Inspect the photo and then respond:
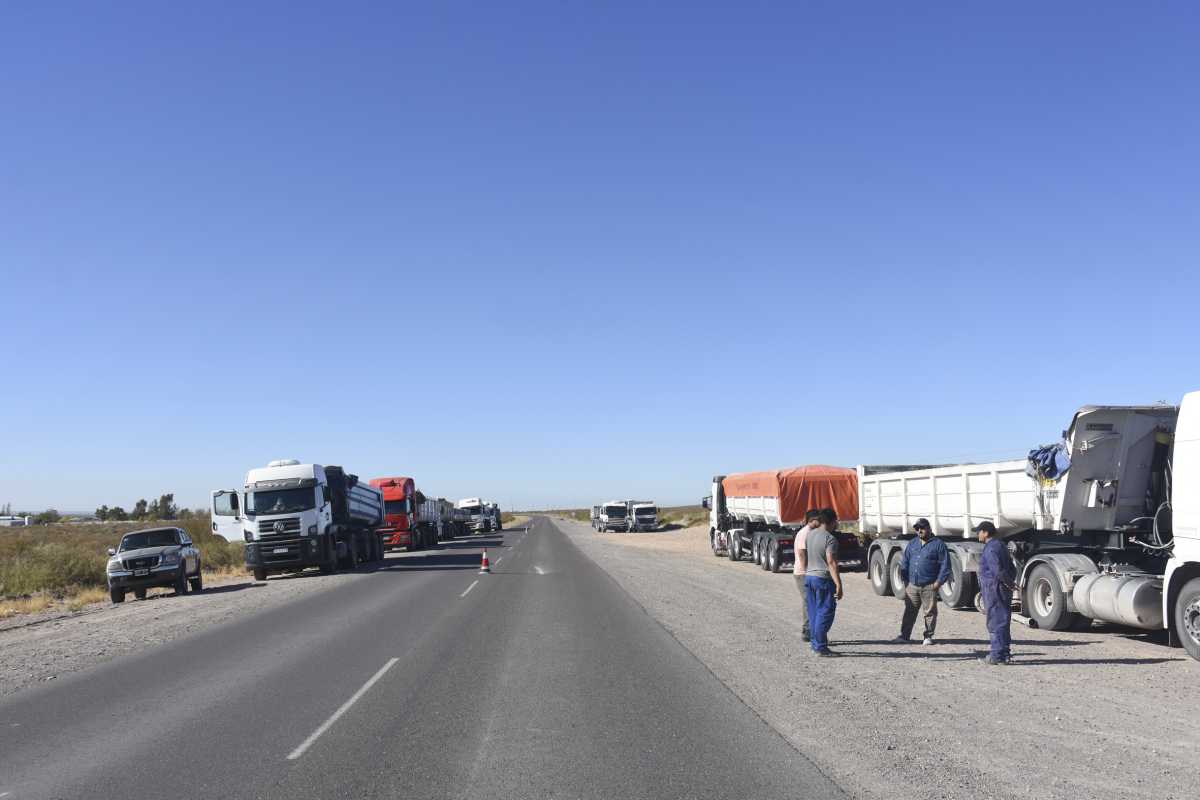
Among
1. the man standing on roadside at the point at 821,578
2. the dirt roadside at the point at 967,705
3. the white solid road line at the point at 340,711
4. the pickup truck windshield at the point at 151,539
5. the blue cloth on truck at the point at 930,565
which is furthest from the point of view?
the pickup truck windshield at the point at 151,539

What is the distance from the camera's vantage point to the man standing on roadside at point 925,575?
1241 cm

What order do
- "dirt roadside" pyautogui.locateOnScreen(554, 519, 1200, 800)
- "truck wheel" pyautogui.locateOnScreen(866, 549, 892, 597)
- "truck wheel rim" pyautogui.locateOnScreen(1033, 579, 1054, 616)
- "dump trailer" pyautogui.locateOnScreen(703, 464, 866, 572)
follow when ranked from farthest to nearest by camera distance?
1. "dump trailer" pyautogui.locateOnScreen(703, 464, 866, 572)
2. "truck wheel" pyautogui.locateOnScreen(866, 549, 892, 597)
3. "truck wheel rim" pyautogui.locateOnScreen(1033, 579, 1054, 616)
4. "dirt roadside" pyautogui.locateOnScreen(554, 519, 1200, 800)

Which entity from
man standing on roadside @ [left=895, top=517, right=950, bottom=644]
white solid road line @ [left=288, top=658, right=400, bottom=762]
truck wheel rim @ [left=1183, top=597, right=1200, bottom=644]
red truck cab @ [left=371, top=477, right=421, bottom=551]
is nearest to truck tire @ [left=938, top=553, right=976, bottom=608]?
man standing on roadside @ [left=895, top=517, right=950, bottom=644]

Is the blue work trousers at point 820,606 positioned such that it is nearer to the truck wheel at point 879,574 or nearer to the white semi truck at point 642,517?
the truck wheel at point 879,574

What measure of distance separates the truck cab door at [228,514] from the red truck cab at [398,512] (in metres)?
18.1

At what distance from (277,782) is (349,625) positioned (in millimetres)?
9350

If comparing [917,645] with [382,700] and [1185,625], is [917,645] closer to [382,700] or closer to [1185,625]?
[1185,625]

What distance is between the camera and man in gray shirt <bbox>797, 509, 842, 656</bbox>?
11555 mm

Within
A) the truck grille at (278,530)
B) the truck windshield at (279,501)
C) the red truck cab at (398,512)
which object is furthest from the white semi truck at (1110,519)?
the red truck cab at (398,512)

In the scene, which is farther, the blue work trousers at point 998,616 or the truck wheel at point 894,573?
the truck wheel at point 894,573

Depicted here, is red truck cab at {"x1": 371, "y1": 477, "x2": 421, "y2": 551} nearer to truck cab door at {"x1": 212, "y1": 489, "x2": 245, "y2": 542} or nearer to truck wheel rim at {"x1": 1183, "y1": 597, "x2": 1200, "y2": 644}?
truck cab door at {"x1": 212, "y1": 489, "x2": 245, "y2": 542}

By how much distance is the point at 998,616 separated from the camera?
11.3 meters

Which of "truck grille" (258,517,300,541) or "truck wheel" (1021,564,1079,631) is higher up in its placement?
"truck grille" (258,517,300,541)

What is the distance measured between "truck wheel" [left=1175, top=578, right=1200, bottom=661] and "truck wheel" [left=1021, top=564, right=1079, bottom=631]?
2.20m
